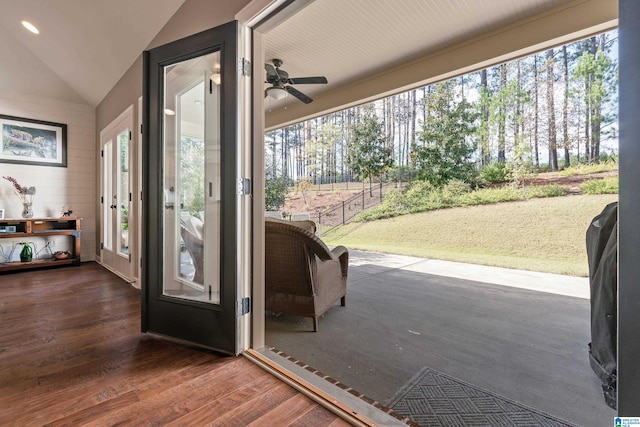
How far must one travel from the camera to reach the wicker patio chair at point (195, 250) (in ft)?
7.61

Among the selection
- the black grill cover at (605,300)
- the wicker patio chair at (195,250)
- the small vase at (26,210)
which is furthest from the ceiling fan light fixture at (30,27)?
the black grill cover at (605,300)

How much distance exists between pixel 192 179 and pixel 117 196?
2.84 metres

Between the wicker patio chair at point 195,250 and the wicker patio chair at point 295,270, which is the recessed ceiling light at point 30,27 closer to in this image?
the wicker patio chair at point 195,250

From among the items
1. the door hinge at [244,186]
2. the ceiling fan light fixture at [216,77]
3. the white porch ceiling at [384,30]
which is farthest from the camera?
the white porch ceiling at [384,30]

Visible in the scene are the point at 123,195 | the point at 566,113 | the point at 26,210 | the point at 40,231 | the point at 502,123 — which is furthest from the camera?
the point at 502,123

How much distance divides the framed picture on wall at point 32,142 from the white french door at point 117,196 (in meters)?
0.68

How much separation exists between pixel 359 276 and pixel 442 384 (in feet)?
8.77

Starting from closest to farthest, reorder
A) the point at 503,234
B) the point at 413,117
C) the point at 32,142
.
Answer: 1. the point at 32,142
2. the point at 503,234
3. the point at 413,117

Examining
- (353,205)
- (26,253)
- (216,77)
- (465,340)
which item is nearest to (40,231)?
(26,253)

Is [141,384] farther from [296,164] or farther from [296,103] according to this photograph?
[296,164]

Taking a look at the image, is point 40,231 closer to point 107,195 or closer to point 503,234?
point 107,195

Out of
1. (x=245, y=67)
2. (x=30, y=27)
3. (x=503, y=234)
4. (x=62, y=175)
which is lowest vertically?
(x=503, y=234)

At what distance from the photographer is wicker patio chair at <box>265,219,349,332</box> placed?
93.7 inches

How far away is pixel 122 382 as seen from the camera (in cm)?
163
